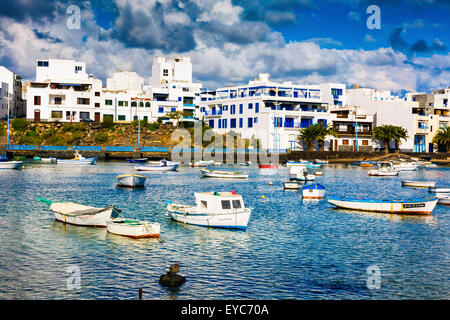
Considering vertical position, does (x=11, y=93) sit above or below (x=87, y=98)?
above

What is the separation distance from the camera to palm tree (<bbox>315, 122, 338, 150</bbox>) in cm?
11869

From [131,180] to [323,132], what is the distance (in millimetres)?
66266

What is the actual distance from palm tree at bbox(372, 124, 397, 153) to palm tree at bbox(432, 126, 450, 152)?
52.2 ft

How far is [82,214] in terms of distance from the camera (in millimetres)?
36938

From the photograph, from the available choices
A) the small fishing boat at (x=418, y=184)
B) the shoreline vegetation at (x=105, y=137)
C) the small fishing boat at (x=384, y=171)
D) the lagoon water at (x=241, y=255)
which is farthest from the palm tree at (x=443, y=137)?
the lagoon water at (x=241, y=255)

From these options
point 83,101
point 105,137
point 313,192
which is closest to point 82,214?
point 313,192

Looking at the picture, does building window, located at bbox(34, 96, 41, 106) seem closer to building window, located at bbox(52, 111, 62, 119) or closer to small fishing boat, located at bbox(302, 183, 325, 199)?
building window, located at bbox(52, 111, 62, 119)

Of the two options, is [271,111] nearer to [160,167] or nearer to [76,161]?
[160,167]

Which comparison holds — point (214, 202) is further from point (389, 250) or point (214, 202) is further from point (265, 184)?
point (265, 184)

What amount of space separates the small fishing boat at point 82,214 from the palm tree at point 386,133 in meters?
102
